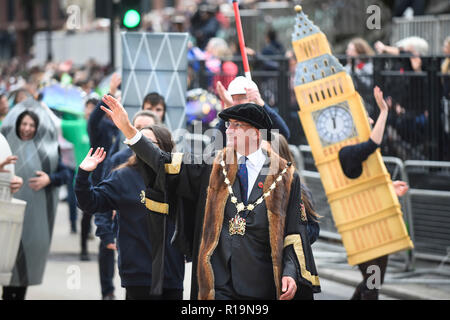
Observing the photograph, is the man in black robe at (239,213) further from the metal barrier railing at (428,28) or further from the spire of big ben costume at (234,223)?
the metal barrier railing at (428,28)

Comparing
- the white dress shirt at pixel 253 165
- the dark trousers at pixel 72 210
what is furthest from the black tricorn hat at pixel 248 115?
the dark trousers at pixel 72 210

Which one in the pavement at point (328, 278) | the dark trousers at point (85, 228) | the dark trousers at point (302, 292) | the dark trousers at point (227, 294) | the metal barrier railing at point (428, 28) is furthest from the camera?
the metal barrier railing at point (428, 28)

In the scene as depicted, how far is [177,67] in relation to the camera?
10.6 meters

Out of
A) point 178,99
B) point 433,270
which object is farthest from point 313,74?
point 433,270

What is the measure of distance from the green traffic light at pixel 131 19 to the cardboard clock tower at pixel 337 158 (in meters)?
3.34

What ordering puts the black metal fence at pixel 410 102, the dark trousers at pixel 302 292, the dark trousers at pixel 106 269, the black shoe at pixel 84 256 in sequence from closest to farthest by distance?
the dark trousers at pixel 302 292, the dark trousers at pixel 106 269, the black metal fence at pixel 410 102, the black shoe at pixel 84 256

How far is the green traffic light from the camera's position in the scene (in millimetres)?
12414

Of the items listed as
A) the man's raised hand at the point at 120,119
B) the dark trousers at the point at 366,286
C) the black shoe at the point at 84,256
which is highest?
the man's raised hand at the point at 120,119

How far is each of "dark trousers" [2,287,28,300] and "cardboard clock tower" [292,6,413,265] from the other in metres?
2.88

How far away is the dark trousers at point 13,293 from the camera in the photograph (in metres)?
9.20

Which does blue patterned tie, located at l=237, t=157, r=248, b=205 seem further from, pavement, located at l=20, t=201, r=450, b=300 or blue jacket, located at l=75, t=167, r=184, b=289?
pavement, located at l=20, t=201, r=450, b=300

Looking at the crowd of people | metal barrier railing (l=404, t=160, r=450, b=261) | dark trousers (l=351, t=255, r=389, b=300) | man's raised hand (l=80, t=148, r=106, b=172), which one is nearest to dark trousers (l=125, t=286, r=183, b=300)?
the crowd of people
